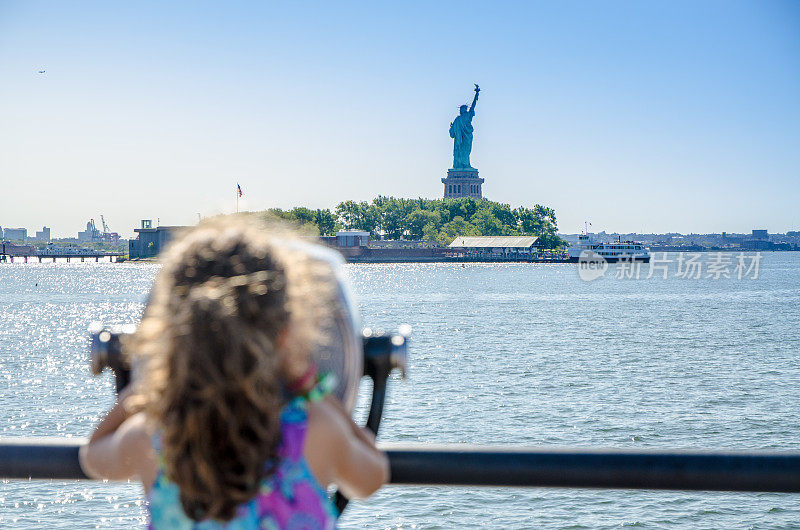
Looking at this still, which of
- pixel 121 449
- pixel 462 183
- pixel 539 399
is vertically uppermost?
pixel 462 183

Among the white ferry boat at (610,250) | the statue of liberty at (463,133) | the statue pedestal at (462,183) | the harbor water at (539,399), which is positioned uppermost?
→ the statue of liberty at (463,133)

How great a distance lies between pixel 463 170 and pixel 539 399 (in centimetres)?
15793

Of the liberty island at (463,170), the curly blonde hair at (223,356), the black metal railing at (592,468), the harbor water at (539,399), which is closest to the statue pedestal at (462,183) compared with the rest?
the liberty island at (463,170)

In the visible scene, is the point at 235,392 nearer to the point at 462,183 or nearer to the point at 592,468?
the point at 592,468

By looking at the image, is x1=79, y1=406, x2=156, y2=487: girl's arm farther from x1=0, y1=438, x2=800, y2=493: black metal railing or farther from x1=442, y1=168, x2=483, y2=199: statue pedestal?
x1=442, y1=168, x2=483, y2=199: statue pedestal

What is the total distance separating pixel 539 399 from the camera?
2614cm

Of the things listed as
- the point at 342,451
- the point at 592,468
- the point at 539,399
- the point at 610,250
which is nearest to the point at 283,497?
the point at 342,451

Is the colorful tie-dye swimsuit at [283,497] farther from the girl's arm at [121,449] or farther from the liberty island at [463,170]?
the liberty island at [463,170]

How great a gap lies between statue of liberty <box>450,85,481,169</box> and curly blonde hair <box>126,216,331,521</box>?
17718cm

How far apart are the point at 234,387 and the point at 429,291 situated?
289 feet

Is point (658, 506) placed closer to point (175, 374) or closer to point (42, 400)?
point (175, 374)

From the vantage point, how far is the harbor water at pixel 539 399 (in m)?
15.5

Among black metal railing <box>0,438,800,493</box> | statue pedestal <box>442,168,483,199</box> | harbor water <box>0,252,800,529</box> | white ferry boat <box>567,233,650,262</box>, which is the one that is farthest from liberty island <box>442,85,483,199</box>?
black metal railing <box>0,438,800,493</box>

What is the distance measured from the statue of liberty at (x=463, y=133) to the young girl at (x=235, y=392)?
177m
